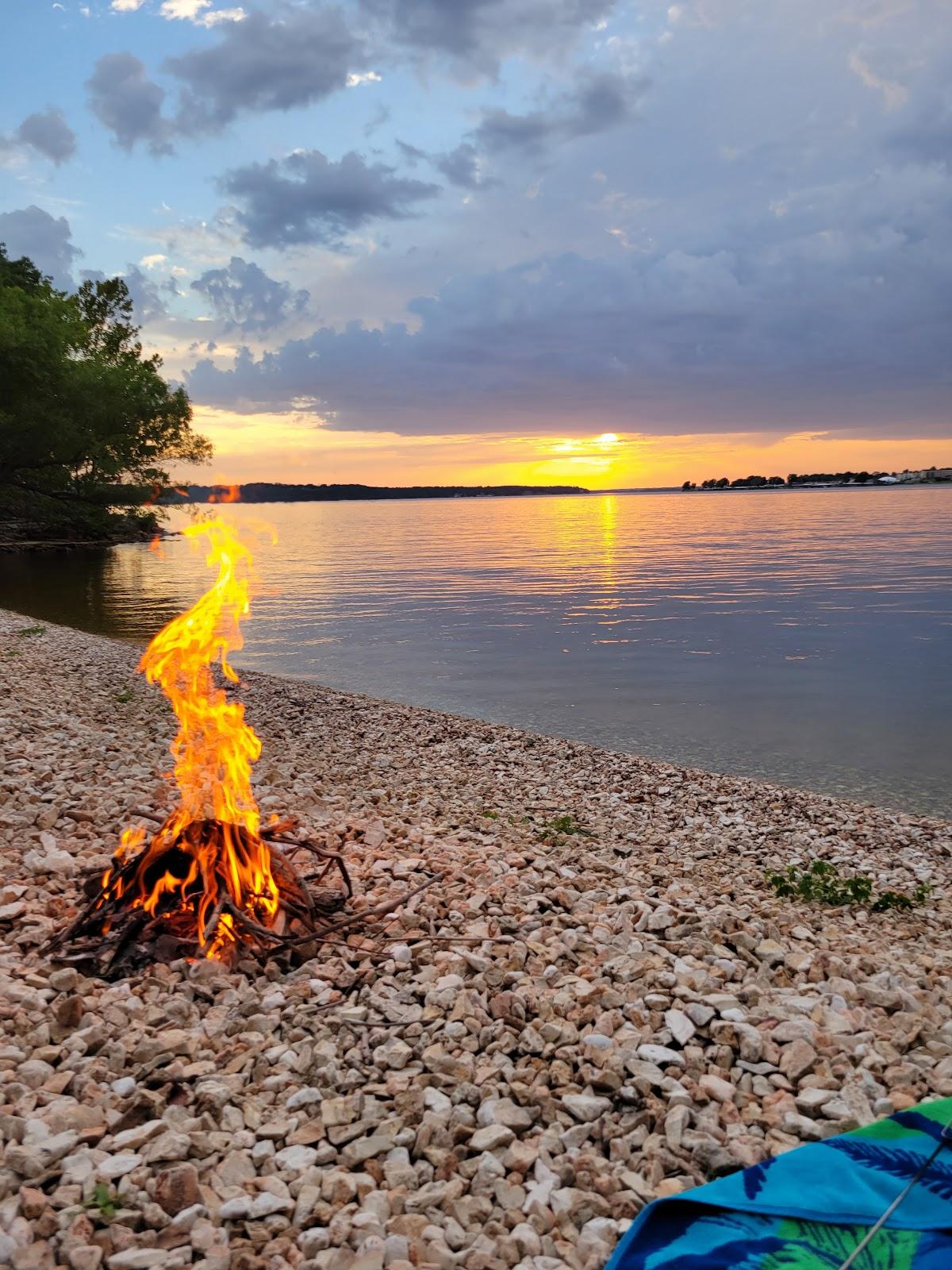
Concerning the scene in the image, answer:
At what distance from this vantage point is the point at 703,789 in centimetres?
1143

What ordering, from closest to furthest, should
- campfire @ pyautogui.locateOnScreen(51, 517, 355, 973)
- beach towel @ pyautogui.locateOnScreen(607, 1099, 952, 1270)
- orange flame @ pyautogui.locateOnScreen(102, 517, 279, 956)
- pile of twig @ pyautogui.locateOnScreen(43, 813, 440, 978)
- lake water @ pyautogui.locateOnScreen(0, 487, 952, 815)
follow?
beach towel @ pyautogui.locateOnScreen(607, 1099, 952, 1270)
pile of twig @ pyautogui.locateOnScreen(43, 813, 440, 978)
campfire @ pyautogui.locateOnScreen(51, 517, 355, 973)
orange flame @ pyautogui.locateOnScreen(102, 517, 279, 956)
lake water @ pyautogui.locateOnScreen(0, 487, 952, 815)

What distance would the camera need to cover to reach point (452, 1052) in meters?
4.82

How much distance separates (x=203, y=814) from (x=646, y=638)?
21.9 metres

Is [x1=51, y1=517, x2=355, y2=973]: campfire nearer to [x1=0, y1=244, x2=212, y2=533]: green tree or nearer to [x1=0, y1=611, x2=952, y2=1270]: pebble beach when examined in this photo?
[x1=0, y1=611, x2=952, y2=1270]: pebble beach

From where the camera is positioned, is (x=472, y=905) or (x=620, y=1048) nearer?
(x=620, y=1048)

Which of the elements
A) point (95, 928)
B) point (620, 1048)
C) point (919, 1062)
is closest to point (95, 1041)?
point (95, 928)

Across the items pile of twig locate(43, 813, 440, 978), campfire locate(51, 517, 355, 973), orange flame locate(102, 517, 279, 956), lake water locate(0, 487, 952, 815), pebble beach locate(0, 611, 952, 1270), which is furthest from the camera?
lake water locate(0, 487, 952, 815)

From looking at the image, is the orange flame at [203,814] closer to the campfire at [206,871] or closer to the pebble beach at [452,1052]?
the campfire at [206,871]

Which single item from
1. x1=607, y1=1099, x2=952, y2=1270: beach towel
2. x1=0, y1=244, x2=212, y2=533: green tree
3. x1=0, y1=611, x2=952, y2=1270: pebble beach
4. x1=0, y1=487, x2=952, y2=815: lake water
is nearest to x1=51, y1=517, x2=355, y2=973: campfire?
x1=0, y1=611, x2=952, y2=1270: pebble beach

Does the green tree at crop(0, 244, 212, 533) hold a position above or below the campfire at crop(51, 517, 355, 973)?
above

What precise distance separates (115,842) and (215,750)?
1.66m

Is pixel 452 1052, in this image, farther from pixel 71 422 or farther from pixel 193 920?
pixel 71 422

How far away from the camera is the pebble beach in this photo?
3.66 m

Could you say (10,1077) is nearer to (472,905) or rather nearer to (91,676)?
(472,905)
